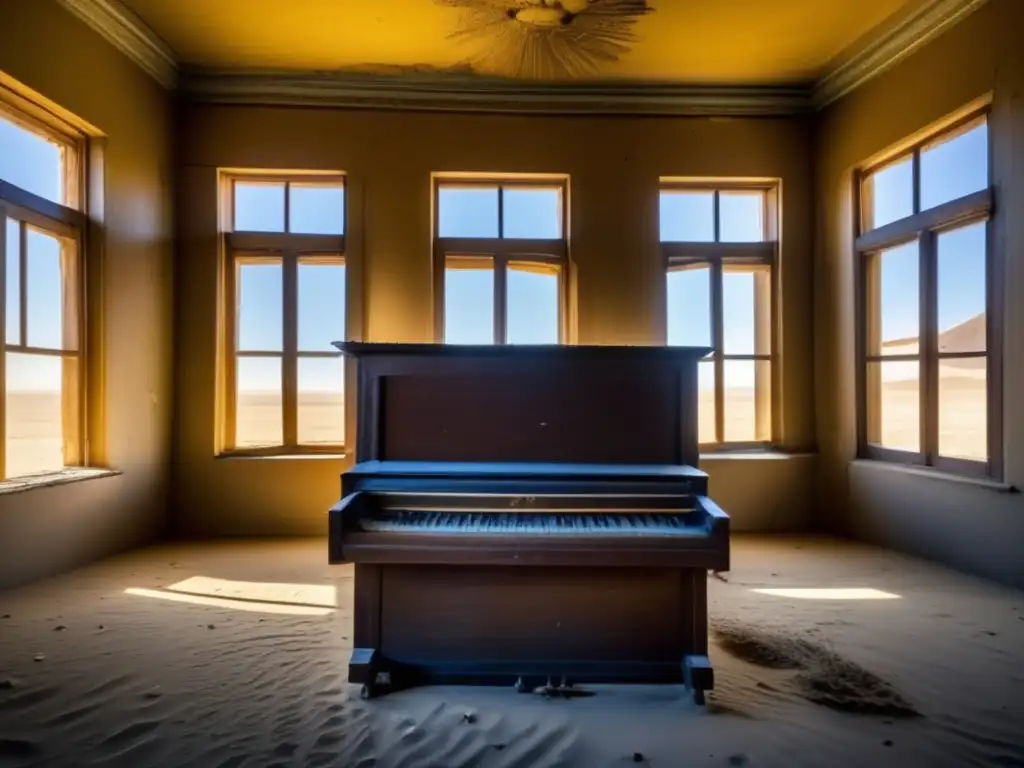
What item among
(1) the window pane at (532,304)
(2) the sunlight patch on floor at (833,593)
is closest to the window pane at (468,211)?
(1) the window pane at (532,304)

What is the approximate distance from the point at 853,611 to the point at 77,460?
4915mm

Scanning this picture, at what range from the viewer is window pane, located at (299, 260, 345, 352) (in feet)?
15.7

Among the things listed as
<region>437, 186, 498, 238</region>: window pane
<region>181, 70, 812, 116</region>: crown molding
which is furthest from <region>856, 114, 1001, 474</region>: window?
<region>437, 186, 498, 238</region>: window pane

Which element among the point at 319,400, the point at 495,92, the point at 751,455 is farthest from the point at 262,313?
the point at 751,455

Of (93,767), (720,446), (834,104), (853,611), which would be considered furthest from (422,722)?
(834,104)

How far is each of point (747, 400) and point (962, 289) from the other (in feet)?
5.66

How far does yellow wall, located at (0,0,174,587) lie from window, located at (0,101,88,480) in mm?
182

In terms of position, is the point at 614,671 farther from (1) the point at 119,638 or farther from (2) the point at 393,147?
(2) the point at 393,147

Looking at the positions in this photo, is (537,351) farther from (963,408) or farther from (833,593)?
(963,408)

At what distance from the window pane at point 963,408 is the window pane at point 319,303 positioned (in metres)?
4.50

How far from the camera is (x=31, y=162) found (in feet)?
11.7

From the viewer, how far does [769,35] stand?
4180 millimetres

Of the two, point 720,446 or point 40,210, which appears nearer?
point 40,210

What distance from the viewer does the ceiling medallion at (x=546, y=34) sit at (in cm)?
342
